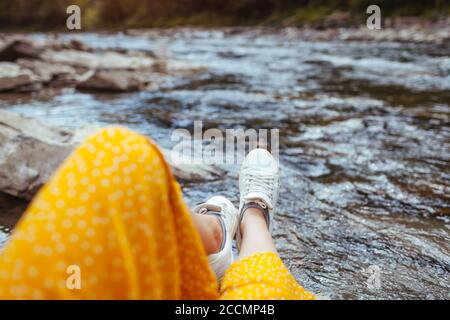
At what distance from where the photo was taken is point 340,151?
13.9ft

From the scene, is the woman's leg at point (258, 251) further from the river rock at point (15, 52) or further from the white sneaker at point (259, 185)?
the river rock at point (15, 52)

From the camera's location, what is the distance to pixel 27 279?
109 cm

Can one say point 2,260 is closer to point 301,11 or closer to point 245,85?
point 245,85

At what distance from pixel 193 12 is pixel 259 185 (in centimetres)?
4603

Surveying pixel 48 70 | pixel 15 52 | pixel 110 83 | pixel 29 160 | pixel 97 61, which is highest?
pixel 15 52

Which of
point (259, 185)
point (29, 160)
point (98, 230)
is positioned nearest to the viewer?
point (98, 230)

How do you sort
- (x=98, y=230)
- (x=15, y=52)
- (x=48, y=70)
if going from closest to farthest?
(x=98, y=230) → (x=48, y=70) → (x=15, y=52)

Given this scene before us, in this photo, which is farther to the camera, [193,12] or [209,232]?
[193,12]

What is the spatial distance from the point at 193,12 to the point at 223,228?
153 feet

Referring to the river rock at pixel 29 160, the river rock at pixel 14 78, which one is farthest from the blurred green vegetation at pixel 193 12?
the river rock at pixel 29 160

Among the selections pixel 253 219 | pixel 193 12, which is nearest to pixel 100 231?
pixel 253 219

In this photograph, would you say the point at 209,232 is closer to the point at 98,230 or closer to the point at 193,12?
the point at 98,230

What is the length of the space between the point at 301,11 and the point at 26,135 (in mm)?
32931

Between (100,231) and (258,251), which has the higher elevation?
(100,231)
